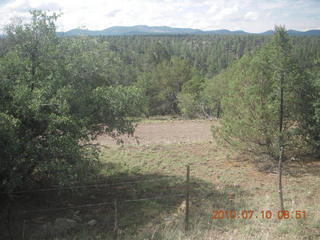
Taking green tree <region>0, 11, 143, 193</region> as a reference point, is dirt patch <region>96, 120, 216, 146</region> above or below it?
below

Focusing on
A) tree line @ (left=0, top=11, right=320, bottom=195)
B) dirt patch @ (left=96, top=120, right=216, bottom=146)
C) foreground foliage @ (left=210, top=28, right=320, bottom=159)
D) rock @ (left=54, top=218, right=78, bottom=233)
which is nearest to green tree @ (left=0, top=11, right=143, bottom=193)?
tree line @ (left=0, top=11, right=320, bottom=195)

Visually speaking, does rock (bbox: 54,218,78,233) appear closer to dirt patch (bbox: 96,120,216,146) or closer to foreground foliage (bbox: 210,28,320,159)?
foreground foliage (bbox: 210,28,320,159)

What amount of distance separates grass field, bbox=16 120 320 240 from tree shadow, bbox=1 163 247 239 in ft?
0.09

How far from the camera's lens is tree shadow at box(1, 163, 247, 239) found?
598 centimetres

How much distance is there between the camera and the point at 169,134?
16375 millimetres

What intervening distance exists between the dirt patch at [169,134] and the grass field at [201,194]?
781 mm

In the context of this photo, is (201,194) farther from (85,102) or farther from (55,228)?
(85,102)

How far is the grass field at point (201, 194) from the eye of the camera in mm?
5227

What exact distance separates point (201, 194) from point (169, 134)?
338 inches

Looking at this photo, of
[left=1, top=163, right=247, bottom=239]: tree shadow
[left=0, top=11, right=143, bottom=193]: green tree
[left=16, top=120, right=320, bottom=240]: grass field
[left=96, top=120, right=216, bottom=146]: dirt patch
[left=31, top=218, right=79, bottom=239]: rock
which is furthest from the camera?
[left=96, top=120, right=216, bottom=146]: dirt patch

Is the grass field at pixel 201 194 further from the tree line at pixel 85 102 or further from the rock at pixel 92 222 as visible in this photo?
the tree line at pixel 85 102

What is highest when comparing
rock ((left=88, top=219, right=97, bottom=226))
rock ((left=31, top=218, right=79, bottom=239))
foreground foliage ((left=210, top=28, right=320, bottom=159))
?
foreground foliage ((left=210, top=28, right=320, bottom=159))

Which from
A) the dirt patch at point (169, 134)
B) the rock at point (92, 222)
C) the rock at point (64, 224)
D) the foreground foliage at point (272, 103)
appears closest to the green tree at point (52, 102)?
the rock at point (64, 224)

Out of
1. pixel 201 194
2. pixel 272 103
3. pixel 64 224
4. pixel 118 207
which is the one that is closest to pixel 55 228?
pixel 64 224
